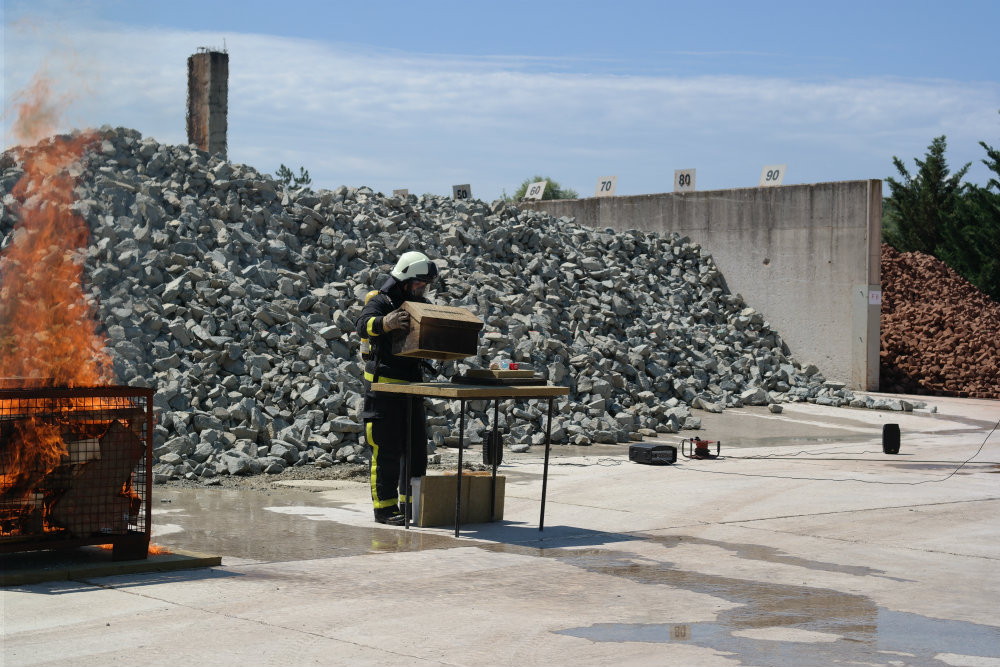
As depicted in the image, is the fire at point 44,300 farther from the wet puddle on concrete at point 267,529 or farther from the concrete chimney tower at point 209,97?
the concrete chimney tower at point 209,97

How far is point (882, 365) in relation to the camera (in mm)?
24906

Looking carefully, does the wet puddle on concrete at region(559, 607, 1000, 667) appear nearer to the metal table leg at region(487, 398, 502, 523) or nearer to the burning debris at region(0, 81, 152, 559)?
the burning debris at region(0, 81, 152, 559)

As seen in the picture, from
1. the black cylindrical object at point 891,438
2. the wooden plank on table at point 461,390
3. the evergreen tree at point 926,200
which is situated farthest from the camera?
the evergreen tree at point 926,200

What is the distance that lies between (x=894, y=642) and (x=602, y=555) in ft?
8.55

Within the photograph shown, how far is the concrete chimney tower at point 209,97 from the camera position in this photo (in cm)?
2533

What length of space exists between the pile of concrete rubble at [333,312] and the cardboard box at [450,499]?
11.4 feet

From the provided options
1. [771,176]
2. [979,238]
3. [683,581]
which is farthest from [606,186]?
[683,581]

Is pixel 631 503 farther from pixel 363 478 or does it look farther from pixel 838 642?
pixel 838 642

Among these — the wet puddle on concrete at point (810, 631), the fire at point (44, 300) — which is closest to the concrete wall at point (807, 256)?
the fire at point (44, 300)

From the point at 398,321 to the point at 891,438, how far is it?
7.95 metres

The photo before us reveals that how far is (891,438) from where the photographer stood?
44.8ft

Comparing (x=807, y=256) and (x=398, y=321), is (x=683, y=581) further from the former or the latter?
(x=807, y=256)

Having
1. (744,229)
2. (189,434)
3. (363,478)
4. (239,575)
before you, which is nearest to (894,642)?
(239,575)

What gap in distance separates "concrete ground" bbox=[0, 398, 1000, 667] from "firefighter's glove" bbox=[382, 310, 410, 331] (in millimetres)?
1590
